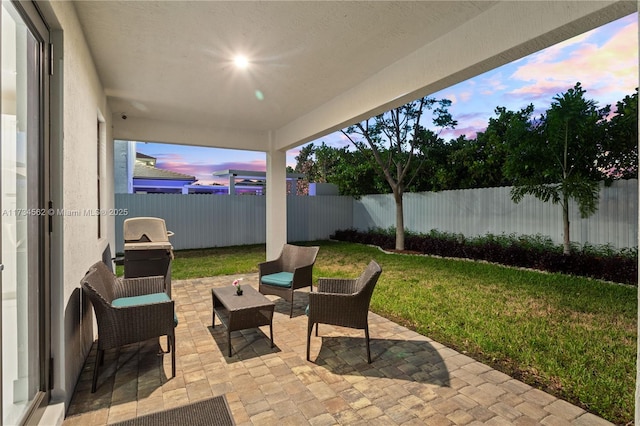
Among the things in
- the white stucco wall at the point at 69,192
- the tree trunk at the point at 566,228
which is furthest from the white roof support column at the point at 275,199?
the tree trunk at the point at 566,228

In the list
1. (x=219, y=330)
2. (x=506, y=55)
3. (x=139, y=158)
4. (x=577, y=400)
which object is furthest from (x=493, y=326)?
(x=139, y=158)

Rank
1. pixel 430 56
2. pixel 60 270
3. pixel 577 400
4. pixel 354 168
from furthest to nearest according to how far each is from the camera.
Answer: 1. pixel 354 168
2. pixel 430 56
3. pixel 577 400
4. pixel 60 270

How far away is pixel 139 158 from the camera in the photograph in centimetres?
1970

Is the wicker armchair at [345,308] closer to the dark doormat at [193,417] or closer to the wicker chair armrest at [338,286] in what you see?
the wicker chair armrest at [338,286]

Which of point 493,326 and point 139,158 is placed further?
point 139,158

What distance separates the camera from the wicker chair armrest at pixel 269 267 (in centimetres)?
484

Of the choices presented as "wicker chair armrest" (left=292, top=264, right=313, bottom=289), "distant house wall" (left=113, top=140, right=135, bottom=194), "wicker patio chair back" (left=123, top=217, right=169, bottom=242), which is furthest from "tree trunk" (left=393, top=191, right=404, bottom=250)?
"distant house wall" (left=113, top=140, right=135, bottom=194)

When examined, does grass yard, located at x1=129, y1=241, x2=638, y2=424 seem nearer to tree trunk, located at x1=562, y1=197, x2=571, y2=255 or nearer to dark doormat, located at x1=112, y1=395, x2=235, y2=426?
tree trunk, located at x1=562, y1=197, x2=571, y2=255

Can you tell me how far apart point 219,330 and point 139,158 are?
62.6 ft

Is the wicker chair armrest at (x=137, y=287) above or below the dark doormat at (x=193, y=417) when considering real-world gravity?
above

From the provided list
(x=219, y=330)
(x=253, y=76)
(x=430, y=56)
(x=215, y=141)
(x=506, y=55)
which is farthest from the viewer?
(x=215, y=141)

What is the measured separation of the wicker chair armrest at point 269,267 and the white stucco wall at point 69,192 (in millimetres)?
2107

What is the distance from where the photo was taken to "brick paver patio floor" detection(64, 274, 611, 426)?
236cm

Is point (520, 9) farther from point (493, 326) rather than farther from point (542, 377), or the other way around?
point (493, 326)
